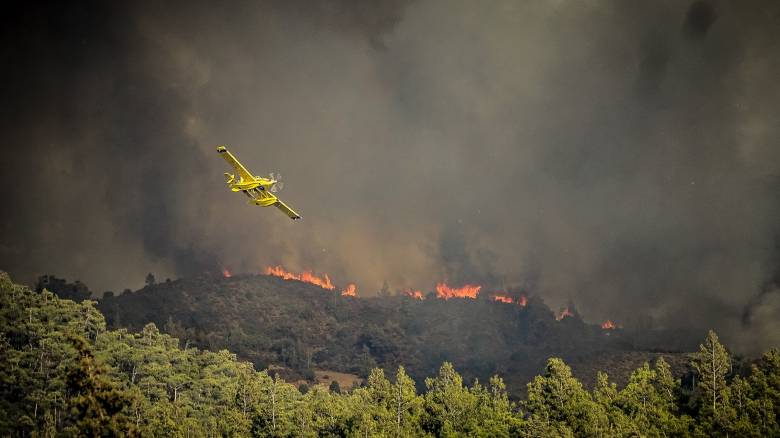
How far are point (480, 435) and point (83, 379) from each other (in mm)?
68347

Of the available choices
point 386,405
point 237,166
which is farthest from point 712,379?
point 237,166

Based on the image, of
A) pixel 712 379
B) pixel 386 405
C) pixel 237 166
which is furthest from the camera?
pixel 386 405

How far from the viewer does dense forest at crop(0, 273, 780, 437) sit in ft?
305

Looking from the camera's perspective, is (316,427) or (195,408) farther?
(195,408)

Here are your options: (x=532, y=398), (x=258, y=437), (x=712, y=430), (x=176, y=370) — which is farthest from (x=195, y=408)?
(x=712, y=430)

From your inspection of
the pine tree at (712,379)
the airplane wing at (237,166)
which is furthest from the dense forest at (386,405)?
the airplane wing at (237,166)

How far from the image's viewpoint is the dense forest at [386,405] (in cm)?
9281

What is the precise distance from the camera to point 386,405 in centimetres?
12175

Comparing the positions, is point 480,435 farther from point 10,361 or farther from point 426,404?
point 10,361

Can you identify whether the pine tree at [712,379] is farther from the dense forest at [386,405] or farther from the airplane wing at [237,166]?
the airplane wing at [237,166]

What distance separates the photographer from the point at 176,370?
195 m

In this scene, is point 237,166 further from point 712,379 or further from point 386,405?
point 712,379

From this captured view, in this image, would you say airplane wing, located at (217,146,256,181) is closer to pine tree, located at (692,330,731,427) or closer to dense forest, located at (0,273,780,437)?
dense forest, located at (0,273,780,437)

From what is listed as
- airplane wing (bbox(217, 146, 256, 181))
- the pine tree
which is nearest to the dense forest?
the pine tree
